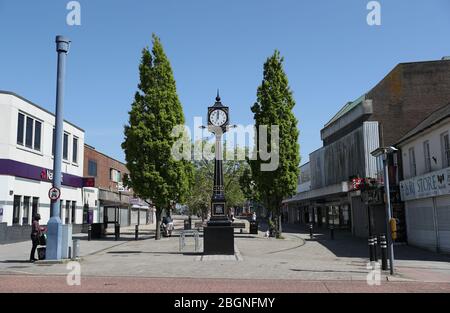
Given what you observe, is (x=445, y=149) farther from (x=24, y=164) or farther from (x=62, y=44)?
(x=24, y=164)

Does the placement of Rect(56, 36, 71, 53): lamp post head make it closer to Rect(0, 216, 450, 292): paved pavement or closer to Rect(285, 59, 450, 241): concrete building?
Rect(0, 216, 450, 292): paved pavement

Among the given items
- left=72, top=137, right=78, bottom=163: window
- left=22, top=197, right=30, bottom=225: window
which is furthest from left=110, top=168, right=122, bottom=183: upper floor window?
left=22, top=197, right=30, bottom=225: window

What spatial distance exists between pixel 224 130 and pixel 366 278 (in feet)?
31.7

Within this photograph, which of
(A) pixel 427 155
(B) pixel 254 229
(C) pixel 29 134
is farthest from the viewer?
(B) pixel 254 229

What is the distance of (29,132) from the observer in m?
28.4

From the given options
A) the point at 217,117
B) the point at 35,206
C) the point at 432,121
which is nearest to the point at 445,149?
the point at 432,121

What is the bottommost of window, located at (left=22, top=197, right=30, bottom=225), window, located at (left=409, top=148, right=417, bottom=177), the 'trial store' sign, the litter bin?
the litter bin

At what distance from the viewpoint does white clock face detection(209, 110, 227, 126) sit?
20031 millimetres

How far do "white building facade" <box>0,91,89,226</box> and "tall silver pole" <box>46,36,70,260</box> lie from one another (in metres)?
10.2

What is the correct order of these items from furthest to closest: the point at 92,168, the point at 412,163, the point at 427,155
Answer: the point at 92,168 → the point at 412,163 → the point at 427,155

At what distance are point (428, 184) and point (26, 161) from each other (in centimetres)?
2288

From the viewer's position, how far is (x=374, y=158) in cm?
3000

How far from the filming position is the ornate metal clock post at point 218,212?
60.8 ft
